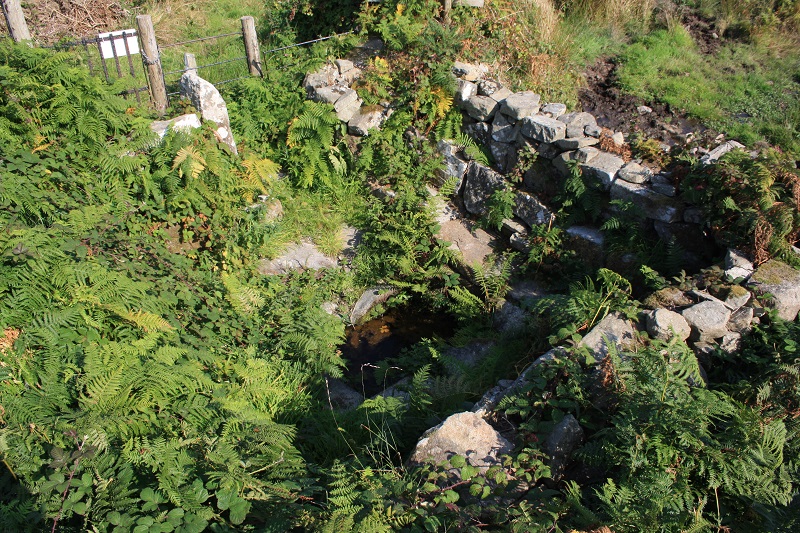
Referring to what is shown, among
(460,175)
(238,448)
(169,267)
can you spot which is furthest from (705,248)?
(169,267)

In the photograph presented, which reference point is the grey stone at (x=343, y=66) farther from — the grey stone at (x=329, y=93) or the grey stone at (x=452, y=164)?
the grey stone at (x=452, y=164)

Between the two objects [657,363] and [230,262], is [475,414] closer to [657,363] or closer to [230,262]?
[657,363]

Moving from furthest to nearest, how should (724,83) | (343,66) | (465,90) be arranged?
(343,66), (724,83), (465,90)

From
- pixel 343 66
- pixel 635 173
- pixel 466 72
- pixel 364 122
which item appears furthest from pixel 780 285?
pixel 343 66

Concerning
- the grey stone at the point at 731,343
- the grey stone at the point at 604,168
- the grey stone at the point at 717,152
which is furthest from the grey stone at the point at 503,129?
the grey stone at the point at 731,343

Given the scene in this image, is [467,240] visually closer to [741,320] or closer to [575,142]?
[575,142]

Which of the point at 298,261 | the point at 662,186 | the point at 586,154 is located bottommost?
the point at 298,261
